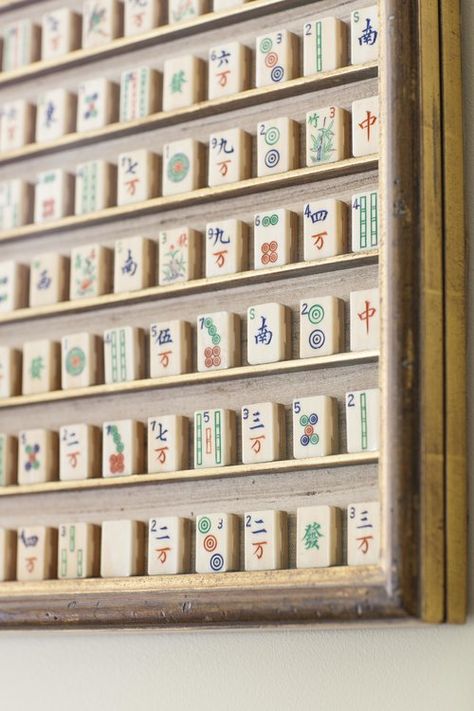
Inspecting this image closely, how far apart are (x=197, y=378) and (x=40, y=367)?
21 cm

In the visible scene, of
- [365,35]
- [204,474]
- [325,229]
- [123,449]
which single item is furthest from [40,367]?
[365,35]

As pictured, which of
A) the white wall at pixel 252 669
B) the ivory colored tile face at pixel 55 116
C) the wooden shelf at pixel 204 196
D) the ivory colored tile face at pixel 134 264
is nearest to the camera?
the white wall at pixel 252 669

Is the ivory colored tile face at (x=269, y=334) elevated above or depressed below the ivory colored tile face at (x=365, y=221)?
below

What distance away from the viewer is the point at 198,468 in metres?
1.17

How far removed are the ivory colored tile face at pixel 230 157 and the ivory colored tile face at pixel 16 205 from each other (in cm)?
25

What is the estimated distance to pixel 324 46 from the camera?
1.18 m

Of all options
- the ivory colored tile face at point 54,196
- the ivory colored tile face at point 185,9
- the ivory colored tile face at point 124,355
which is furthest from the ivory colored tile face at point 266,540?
the ivory colored tile face at point 185,9

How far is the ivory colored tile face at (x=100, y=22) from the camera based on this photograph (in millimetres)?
1345

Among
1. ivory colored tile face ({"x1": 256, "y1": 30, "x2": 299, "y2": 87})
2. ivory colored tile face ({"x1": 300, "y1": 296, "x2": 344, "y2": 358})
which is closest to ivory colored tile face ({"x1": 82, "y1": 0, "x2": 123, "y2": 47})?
ivory colored tile face ({"x1": 256, "y1": 30, "x2": 299, "y2": 87})

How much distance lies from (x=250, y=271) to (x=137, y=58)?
32cm

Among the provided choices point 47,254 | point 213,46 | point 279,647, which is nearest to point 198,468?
point 279,647

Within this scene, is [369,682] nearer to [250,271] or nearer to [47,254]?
[250,271]

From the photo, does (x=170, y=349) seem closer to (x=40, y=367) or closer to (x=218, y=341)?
(x=218, y=341)

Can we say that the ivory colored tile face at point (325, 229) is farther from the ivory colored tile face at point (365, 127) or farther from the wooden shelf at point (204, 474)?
the wooden shelf at point (204, 474)
